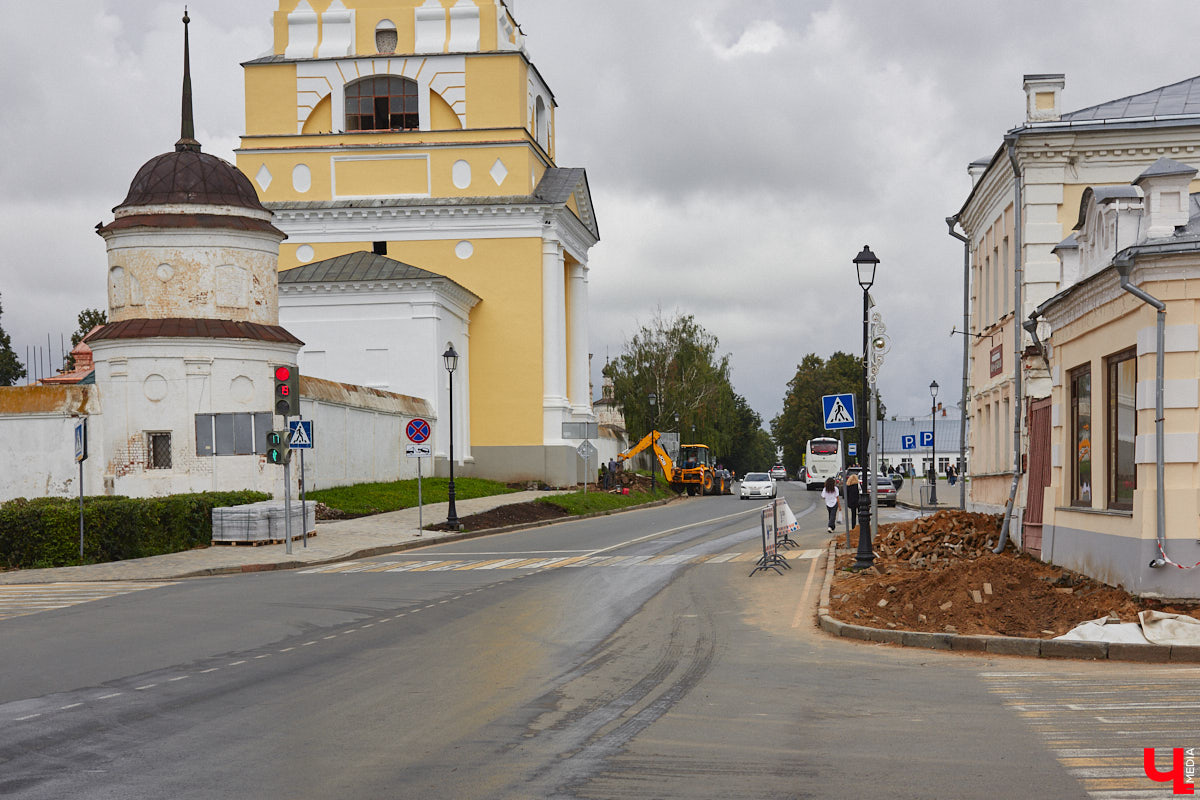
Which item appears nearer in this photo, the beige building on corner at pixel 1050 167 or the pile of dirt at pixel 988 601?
the pile of dirt at pixel 988 601

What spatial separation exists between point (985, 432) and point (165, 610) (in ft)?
62.3

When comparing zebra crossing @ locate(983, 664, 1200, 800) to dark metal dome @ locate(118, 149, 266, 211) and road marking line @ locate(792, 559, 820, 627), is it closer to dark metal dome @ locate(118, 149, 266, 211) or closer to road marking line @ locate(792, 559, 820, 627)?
road marking line @ locate(792, 559, 820, 627)

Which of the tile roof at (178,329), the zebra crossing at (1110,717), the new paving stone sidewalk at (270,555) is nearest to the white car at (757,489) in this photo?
the new paving stone sidewalk at (270,555)

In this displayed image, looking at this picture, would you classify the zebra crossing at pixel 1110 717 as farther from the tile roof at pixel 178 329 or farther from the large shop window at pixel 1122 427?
the tile roof at pixel 178 329

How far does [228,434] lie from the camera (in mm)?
31516

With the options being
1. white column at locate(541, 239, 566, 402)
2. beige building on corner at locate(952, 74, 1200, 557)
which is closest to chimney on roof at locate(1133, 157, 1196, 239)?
beige building on corner at locate(952, 74, 1200, 557)

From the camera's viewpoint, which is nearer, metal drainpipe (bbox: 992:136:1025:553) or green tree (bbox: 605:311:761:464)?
metal drainpipe (bbox: 992:136:1025:553)

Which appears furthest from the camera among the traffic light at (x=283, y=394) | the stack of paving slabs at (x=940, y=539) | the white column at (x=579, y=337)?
the white column at (x=579, y=337)

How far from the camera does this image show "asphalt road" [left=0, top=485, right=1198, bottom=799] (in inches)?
283

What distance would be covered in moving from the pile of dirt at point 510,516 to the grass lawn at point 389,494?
6.88 feet

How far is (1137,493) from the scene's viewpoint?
13.4 m

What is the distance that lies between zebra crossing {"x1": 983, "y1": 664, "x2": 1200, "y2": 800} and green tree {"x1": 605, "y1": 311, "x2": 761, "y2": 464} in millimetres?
65941

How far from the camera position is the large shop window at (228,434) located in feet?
103

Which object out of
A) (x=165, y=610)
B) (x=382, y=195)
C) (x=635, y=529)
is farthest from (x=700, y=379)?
(x=165, y=610)
